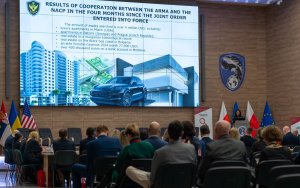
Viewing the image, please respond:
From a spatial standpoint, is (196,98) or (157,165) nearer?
(157,165)

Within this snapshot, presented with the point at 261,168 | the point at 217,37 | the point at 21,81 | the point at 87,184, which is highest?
the point at 217,37

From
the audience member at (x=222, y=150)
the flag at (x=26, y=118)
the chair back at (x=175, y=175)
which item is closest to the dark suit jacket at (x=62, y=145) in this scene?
the audience member at (x=222, y=150)

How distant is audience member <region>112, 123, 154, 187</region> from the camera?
201 inches

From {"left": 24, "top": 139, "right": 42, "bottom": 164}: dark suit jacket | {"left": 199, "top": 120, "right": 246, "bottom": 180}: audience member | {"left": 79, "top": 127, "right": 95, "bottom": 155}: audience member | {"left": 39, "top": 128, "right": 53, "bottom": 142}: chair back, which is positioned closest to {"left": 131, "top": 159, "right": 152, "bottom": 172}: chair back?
{"left": 199, "top": 120, "right": 246, "bottom": 180}: audience member

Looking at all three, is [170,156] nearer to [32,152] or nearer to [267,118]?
[32,152]

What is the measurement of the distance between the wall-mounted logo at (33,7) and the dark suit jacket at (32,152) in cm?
664

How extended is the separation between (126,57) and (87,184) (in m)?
9.90

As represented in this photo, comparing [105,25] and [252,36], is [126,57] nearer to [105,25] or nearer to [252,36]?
[105,25]

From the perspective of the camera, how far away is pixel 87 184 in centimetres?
673

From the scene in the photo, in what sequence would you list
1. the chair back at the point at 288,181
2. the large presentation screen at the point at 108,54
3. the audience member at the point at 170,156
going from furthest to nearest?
the large presentation screen at the point at 108,54 → the audience member at the point at 170,156 → the chair back at the point at 288,181

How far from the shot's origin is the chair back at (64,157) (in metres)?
8.80

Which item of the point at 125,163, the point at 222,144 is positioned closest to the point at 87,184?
the point at 125,163

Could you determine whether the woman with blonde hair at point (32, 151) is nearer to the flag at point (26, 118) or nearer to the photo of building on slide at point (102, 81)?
the flag at point (26, 118)

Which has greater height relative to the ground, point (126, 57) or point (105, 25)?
point (105, 25)
